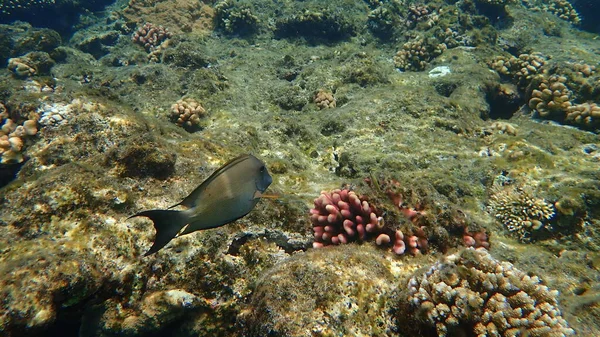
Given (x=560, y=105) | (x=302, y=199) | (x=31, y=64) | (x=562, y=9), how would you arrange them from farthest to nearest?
(x=562, y=9), (x=31, y=64), (x=560, y=105), (x=302, y=199)

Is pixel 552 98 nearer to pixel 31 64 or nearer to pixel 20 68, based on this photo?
pixel 20 68

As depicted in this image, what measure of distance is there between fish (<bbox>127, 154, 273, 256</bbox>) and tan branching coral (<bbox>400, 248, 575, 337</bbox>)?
158cm

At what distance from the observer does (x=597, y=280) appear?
354cm

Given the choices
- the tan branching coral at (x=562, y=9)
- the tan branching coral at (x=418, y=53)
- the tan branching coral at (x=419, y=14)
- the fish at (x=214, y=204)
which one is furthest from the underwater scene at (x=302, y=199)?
the tan branching coral at (x=562, y=9)

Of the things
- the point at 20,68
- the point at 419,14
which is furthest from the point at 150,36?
the point at 419,14

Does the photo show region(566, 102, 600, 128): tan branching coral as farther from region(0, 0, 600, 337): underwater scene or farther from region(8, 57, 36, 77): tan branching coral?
region(8, 57, 36, 77): tan branching coral

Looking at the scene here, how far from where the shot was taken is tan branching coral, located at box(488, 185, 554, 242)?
4449 mm

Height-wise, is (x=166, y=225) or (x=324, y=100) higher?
(x=166, y=225)

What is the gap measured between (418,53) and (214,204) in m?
10.8

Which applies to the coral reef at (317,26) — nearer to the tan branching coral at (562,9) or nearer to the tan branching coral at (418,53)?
the tan branching coral at (418,53)

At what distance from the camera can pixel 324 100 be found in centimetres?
770

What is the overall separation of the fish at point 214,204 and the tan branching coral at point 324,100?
19.0ft

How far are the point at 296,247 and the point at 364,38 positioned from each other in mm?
11112

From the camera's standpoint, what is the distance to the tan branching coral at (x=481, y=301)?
2213 mm
